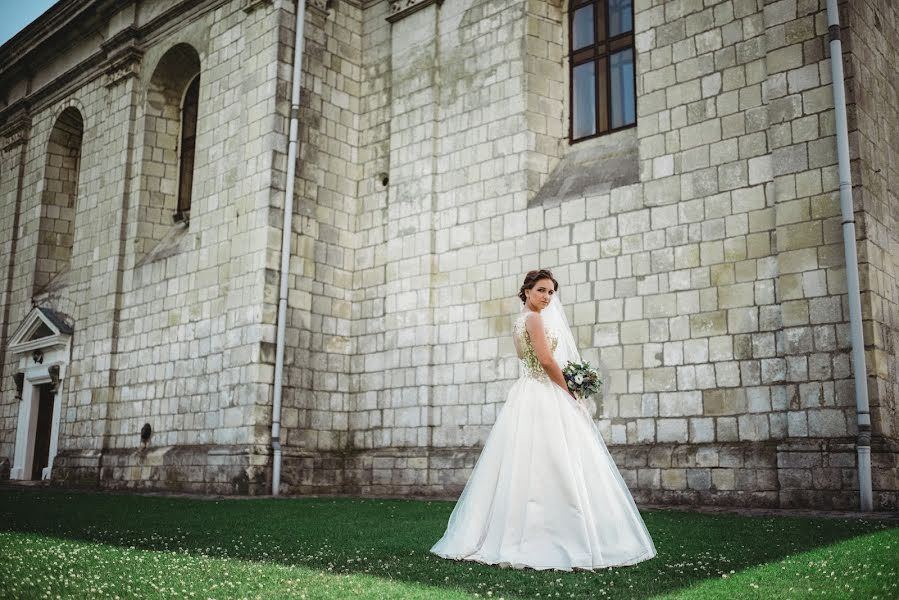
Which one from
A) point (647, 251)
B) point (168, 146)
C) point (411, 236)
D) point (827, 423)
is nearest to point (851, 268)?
point (827, 423)

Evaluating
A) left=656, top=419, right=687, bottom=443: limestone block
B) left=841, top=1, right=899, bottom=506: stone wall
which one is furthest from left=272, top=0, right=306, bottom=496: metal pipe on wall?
left=841, top=1, right=899, bottom=506: stone wall

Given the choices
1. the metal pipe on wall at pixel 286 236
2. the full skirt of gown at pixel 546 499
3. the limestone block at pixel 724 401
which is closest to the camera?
the full skirt of gown at pixel 546 499

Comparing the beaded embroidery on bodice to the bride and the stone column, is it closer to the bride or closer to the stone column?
the bride

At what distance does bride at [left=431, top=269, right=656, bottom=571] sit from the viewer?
4824mm

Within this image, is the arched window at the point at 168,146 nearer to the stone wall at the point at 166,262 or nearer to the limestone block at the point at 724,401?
the stone wall at the point at 166,262

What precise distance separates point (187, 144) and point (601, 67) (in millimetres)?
7825

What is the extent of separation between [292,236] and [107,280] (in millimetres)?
4528

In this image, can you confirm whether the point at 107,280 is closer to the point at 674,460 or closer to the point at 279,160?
the point at 279,160

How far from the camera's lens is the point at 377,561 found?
Answer: 5.23m

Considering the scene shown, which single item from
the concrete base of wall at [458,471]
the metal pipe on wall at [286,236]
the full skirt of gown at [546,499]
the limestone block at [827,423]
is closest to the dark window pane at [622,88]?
the concrete base of wall at [458,471]

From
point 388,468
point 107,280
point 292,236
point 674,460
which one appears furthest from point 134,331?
point 674,460

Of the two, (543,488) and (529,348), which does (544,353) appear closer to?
(529,348)

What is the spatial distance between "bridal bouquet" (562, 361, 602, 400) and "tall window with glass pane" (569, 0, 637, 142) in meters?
5.82

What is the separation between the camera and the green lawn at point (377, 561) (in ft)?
13.6
